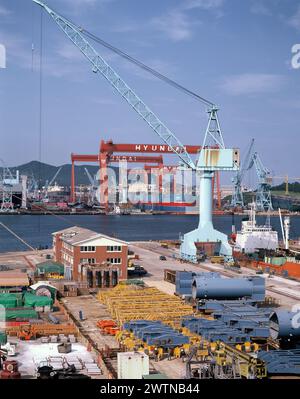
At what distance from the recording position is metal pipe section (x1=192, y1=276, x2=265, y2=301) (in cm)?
1328

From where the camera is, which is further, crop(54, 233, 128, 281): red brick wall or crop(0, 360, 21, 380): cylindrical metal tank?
crop(54, 233, 128, 281): red brick wall

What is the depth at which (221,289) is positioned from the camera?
13.4 metres

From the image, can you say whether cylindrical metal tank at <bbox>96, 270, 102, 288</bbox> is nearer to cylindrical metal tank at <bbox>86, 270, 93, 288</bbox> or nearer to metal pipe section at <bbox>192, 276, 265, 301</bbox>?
cylindrical metal tank at <bbox>86, 270, 93, 288</bbox>

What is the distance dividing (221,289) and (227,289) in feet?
0.46

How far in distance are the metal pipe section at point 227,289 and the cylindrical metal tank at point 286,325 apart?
4021mm

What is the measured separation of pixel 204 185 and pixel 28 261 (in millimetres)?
7220

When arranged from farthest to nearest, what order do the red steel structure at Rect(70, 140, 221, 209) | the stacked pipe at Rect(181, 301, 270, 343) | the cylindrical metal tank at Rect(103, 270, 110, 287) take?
the red steel structure at Rect(70, 140, 221, 209) → the cylindrical metal tank at Rect(103, 270, 110, 287) → the stacked pipe at Rect(181, 301, 270, 343)

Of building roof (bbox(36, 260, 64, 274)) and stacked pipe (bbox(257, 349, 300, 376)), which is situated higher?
stacked pipe (bbox(257, 349, 300, 376))

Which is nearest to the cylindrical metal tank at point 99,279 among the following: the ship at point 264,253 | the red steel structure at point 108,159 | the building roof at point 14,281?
the building roof at point 14,281

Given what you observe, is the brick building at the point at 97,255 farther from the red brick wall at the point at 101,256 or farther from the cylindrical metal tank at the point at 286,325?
the cylindrical metal tank at the point at 286,325

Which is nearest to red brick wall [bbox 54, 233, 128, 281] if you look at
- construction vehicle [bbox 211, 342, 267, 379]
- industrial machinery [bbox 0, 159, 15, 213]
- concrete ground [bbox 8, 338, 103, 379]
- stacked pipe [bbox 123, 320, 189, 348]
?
stacked pipe [bbox 123, 320, 189, 348]

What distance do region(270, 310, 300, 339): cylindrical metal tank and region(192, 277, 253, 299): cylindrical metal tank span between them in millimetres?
4015
